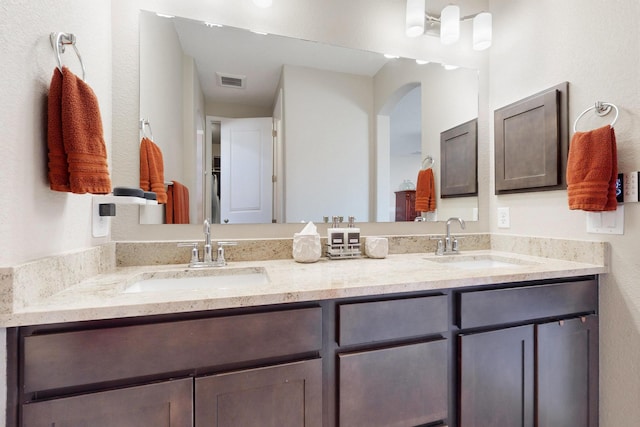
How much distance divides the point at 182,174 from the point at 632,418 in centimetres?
215

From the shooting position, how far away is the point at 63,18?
938 mm

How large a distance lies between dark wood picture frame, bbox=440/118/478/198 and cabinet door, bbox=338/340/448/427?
1.08 m

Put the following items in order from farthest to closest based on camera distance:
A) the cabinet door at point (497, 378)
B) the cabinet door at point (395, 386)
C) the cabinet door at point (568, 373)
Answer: the cabinet door at point (568, 373) < the cabinet door at point (497, 378) < the cabinet door at point (395, 386)

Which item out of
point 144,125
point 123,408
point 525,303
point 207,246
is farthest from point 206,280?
point 525,303

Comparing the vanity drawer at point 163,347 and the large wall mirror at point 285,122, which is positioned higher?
the large wall mirror at point 285,122

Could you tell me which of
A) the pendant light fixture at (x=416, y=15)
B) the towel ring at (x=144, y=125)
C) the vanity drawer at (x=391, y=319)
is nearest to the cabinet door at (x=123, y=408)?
the vanity drawer at (x=391, y=319)

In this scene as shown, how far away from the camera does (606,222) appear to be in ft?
4.17

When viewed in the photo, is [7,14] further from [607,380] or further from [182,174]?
[607,380]

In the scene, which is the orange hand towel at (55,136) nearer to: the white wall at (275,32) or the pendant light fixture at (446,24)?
the white wall at (275,32)

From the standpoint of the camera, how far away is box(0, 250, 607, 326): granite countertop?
736 mm

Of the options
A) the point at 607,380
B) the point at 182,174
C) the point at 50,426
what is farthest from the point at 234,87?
the point at 607,380

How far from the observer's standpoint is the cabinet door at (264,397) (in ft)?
2.66

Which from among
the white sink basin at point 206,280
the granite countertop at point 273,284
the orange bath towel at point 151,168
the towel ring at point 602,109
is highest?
the towel ring at point 602,109

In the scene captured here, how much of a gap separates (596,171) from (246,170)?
150 centimetres
